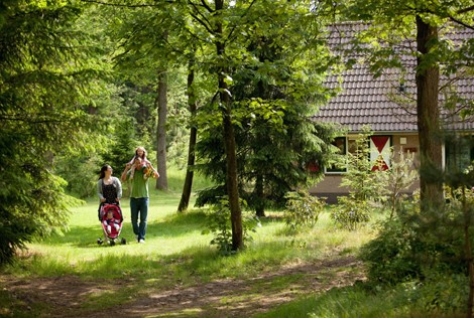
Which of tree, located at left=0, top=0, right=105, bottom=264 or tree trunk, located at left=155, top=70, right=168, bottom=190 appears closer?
tree, located at left=0, top=0, right=105, bottom=264

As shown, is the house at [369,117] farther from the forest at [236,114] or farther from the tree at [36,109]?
the tree at [36,109]

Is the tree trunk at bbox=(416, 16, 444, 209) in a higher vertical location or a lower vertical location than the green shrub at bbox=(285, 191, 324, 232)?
higher

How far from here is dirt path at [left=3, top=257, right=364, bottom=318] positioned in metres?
10.3

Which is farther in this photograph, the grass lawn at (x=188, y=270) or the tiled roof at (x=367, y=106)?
the tiled roof at (x=367, y=106)

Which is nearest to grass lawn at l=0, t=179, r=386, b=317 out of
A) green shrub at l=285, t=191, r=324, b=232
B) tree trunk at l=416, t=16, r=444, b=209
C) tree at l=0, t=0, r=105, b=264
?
green shrub at l=285, t=191, r=324, b=232

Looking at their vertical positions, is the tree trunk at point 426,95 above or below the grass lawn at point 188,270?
above

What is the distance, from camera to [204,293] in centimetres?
1159

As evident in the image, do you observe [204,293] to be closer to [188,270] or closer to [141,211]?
[188,270]

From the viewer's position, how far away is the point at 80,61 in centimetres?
1285

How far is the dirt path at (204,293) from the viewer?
1030 centimetres

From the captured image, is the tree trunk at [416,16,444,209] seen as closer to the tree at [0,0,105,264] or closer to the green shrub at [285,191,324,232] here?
the tree at [0,0,105,264]

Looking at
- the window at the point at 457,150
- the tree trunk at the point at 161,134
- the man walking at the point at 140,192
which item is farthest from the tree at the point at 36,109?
the tree trunk at the point at 161,134

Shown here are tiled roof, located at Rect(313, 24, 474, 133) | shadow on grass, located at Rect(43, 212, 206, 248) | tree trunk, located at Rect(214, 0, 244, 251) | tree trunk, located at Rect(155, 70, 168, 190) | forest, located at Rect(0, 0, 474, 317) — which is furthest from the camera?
tree trunk, located at Rect(155, 70, 168, 190)

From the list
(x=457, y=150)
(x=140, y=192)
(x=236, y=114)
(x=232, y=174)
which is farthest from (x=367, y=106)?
(x=457, y=150)
